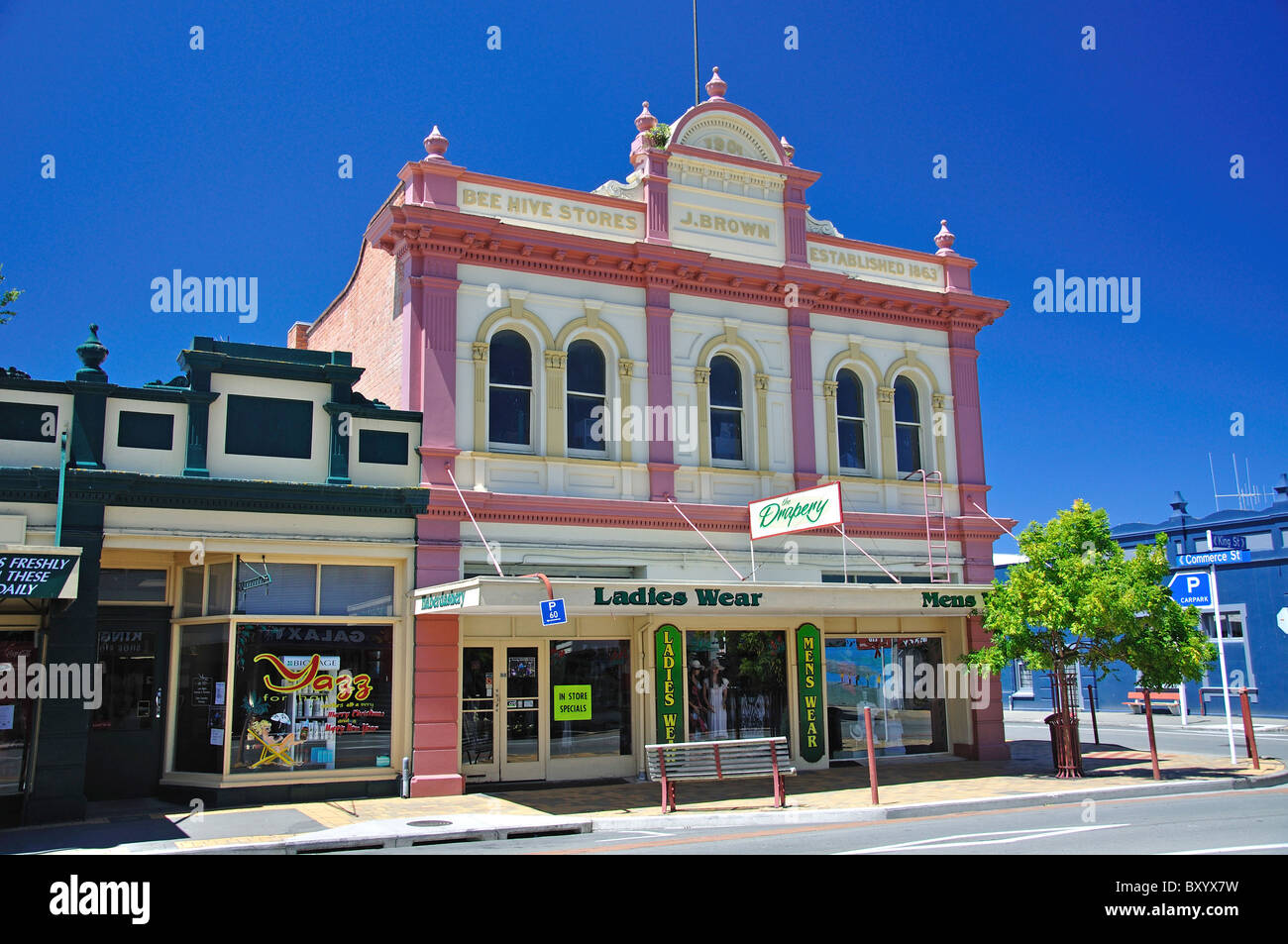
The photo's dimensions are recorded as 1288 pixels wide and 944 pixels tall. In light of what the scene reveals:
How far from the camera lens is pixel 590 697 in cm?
1775

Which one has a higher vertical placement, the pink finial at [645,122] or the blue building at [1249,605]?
the pink finial at [645,122]

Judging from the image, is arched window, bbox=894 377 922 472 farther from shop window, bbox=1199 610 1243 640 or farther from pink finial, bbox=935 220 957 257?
shop window, bbox=1199 610 1243 640

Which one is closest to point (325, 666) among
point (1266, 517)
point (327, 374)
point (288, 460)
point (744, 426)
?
point (288, 460)

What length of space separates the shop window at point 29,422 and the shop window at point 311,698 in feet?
12.2

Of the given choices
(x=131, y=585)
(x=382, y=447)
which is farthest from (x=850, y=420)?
(x=131, y=585)

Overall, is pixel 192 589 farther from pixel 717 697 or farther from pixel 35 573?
pixel 717 697

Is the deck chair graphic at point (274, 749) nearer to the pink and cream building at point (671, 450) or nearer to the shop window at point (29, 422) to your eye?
the pink and cream building at point (671, 450)

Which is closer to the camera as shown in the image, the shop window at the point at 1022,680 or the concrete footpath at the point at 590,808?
the concrete footpath at the point at 590,808

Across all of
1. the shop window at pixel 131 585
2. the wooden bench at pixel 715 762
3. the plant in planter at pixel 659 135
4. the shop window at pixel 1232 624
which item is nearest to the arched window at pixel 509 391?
the plant in planter at pixel 659 135

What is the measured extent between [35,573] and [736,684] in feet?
36.4

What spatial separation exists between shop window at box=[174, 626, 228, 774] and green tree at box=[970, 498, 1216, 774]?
12.1m

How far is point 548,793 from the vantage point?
16141mm

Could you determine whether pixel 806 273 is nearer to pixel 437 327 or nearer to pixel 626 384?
pixel 626 384

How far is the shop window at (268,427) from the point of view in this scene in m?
15.7
